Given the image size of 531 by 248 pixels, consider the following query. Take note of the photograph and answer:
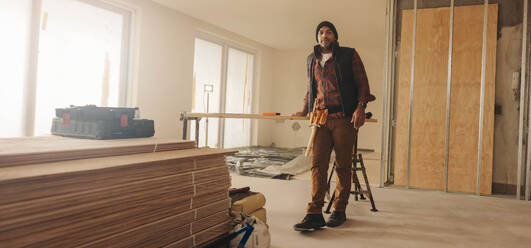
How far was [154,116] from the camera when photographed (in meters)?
6.17

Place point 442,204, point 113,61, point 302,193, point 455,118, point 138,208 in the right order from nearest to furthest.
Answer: point 138,208 → point 442,204 → point 302,193 → point 455,118 → point 113,61

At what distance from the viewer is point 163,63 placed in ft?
20.8

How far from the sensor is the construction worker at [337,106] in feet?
9.14

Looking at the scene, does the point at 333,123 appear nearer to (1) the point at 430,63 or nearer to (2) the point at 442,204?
(2) the point at 442,204

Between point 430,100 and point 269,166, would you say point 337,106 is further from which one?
point 269,166

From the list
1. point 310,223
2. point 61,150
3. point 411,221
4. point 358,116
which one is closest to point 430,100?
point 411,221

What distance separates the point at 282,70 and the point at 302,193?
6648mm


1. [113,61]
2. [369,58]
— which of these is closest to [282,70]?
[369,58]

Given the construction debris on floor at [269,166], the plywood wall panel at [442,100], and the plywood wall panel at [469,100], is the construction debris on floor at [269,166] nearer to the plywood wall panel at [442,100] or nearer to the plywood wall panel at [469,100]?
the plywood wall panel at [442,100]

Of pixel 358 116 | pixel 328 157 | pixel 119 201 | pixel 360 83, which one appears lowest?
pixel 119 201

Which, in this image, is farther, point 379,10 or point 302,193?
point 379,10

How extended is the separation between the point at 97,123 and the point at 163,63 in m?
4.58

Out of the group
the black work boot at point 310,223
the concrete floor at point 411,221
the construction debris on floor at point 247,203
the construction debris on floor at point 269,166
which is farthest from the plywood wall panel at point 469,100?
the construction debris on floor at point 247,203

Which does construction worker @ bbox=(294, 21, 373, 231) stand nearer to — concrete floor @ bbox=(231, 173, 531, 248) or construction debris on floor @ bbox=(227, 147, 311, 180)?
concrete floor @ bbox=(231, 173, 531, 248)
